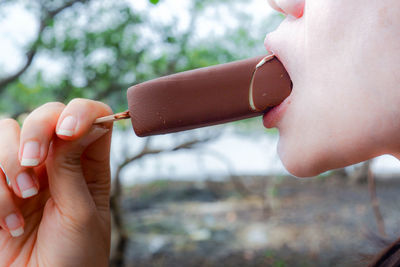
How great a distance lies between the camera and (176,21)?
3.31m

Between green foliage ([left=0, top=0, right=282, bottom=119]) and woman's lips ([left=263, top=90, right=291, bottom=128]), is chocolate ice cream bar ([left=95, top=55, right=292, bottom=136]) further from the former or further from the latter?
green foliage ([left=0, top=0, right=282, bottom=119])

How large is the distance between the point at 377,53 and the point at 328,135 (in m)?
0.17

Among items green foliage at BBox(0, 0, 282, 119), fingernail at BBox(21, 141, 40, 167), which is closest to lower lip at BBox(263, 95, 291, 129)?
fingernail at BBox(21, 141, 40, 167)

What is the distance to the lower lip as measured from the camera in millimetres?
783

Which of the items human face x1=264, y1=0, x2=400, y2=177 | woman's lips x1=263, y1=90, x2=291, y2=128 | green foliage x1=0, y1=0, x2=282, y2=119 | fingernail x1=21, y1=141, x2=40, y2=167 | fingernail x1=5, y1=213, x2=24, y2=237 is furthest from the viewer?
green foliage x1=0, y1=0, x2=282, y2=119

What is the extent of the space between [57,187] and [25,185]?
0.33 ft

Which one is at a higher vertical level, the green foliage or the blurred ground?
the green foliage

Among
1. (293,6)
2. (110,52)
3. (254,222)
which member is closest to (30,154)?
(293,6)

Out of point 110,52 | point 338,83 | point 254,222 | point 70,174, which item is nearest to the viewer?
point 338,83

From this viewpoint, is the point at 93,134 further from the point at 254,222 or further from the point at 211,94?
the point at 254,222

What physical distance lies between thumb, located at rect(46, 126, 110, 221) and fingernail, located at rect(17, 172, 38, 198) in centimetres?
7

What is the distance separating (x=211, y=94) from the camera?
80 cm

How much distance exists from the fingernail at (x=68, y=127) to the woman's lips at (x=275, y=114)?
44 cm

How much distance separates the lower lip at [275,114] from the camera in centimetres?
78
